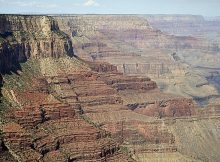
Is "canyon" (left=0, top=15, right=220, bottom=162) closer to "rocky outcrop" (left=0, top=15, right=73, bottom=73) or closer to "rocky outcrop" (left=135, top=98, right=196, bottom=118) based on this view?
"rocky outcrop" (left=0, top=15, right=73, bottom=73)

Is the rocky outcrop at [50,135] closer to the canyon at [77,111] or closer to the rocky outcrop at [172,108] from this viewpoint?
the canyon at [77,111]

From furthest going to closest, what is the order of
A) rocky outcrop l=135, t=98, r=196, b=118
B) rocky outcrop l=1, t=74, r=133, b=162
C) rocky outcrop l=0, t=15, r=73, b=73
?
rocky outcrop l=135, t=98, r=196, b=118, rocky outcrop l=0, t=15, r=73, b=73, rocky outcrop l=1, t=74, r=133, b=162

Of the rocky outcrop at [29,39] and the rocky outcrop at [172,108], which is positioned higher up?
the rocky outcrop at [29,39]

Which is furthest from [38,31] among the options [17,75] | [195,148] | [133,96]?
[195,148]

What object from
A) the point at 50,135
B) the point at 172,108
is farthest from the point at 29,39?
the point at 172,108

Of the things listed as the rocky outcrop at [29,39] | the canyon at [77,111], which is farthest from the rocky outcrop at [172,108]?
the rocky outcrop at [29,39]

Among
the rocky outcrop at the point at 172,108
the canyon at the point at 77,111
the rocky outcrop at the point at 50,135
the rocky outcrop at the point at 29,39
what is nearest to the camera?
the rocky outcrop at the point at 50,135

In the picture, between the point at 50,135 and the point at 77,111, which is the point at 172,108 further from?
the point at 50,135

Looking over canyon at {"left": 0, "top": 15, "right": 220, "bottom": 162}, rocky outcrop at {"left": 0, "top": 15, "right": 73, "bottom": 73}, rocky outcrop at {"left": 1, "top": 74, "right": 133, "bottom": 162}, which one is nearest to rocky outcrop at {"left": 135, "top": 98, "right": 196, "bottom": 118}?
canyon at {"left": 0, "top": 15, "right": 220, "bottom": 162}

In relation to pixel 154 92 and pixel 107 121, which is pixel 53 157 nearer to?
pixel 107 121
